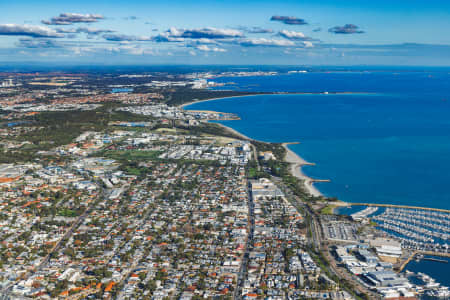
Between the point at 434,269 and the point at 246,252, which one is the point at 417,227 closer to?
the point at 434,269

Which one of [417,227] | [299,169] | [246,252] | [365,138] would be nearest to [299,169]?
[299,169]

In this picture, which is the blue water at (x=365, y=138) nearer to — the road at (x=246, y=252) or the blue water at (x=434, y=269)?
the road at (x=246, y=252)

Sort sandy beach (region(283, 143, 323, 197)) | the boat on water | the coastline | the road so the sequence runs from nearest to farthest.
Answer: the boat on water, the road, the coastline, sandy beach (region(283, 143, 323, 197))

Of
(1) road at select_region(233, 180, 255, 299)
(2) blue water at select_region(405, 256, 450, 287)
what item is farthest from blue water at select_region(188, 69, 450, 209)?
(2) blue water at select_region(405, 256, 450, 287)

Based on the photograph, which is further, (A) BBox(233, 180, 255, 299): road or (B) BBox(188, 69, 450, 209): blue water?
(B) BBox(188, 69, 450, 209): blue water

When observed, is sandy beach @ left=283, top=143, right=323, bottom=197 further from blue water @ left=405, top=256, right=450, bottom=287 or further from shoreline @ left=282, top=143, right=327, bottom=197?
blue water @ left=405, top=256, right=450, bottom=287

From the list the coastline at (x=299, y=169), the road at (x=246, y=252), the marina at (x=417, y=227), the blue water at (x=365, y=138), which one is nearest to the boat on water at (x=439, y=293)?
the marina at (x=417, y=227)
